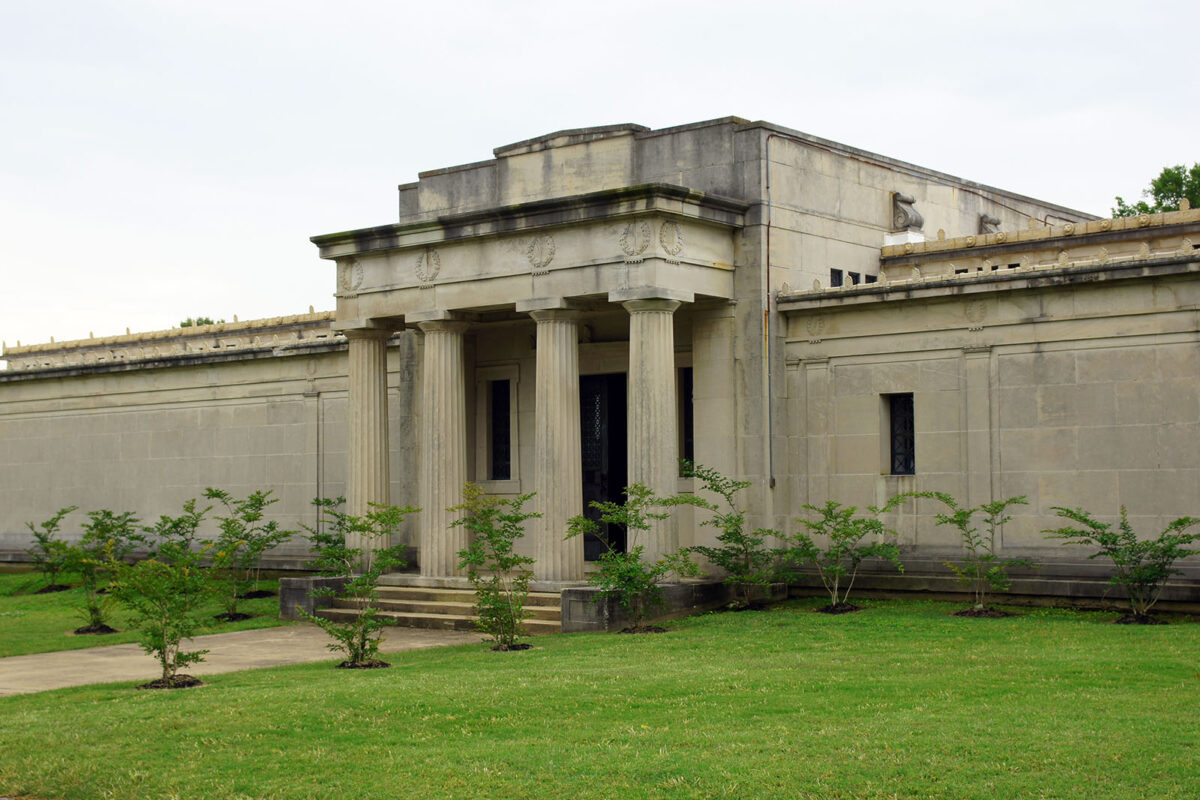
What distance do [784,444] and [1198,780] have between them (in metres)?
14.6

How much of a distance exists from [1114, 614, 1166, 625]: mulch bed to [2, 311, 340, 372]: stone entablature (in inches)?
750

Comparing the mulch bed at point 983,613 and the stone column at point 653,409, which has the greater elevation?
the stone column at point 653,409

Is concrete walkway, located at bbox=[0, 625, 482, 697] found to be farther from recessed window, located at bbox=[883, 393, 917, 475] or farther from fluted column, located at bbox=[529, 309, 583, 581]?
recessed window, located at bbox=[883, 393, 917, 475]

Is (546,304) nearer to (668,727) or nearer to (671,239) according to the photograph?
(671,239)

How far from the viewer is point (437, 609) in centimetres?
2472

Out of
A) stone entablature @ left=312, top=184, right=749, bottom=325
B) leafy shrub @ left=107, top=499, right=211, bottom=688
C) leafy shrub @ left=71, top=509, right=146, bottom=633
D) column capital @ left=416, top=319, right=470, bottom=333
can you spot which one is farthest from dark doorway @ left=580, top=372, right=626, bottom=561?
leafy shrub @ left=107, top=499, right=211, bottom=688

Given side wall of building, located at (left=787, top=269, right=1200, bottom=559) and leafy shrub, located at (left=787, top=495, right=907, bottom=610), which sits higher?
side wall of building, located at (left=787, top=269, right=1200, bottom=559)

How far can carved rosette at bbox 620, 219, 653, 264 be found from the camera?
77.5 feet

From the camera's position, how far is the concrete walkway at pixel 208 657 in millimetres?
19281

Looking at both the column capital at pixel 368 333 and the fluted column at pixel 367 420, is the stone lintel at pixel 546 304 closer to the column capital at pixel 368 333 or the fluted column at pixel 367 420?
the column capital at pixel 368 333

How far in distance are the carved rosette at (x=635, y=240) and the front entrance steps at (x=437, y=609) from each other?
5.70 m

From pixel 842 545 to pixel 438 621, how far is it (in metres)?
6.77

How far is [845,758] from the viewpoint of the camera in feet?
39.4

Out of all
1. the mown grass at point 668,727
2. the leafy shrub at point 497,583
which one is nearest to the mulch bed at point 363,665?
the mown grass at point 668,727
